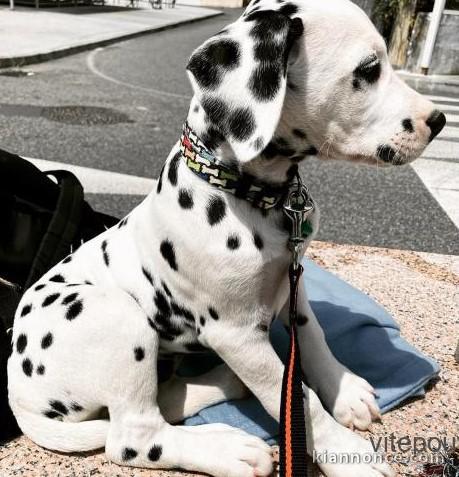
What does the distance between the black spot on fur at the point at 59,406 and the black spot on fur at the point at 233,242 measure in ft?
2.95

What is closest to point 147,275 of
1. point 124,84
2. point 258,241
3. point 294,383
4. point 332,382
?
point 258,241

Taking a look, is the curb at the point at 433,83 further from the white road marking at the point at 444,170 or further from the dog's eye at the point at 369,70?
the dog's eye at the point at 369,70

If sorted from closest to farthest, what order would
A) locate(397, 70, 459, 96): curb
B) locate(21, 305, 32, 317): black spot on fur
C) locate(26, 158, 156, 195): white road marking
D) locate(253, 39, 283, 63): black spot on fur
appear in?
1. locate(253, 39, 283, 63): black spot on fur
2. locate(21, 305, 32, 317): black spot on fur
3. locate(26, 158, 156, 195): white road marking
4. locate(397, 70, 459, 96): curb

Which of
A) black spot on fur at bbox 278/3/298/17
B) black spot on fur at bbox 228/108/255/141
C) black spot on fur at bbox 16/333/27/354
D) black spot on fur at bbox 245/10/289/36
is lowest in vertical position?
black spot on fur at bbox 16/333/27/354

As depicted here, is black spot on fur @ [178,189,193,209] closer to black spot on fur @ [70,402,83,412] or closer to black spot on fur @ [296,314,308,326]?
black spot on fur @ [296,314,308,326]

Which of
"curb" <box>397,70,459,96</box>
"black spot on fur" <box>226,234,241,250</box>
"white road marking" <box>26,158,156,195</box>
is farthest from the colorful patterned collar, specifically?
"curb" <box>397,70,459,96</box>

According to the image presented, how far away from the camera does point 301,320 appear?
99.0 inches

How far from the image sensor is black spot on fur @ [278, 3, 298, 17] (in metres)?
1.95

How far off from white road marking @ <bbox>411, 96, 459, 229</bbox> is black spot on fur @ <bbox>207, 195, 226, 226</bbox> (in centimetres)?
350

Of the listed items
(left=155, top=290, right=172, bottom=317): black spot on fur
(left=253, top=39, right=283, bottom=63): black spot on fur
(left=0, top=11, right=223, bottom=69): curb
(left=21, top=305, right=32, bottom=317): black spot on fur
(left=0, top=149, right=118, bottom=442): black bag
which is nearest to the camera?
(left=253, top=39, right=283, bottom=63): black spot on fur

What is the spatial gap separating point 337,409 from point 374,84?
52.7 inches

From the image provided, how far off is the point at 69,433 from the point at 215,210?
3.46ft

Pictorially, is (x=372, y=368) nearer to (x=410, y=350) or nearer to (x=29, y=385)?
(x=410, y=350)

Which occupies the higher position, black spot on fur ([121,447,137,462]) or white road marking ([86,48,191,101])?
black spot on fur ([121,447,137,462])
